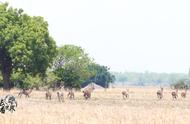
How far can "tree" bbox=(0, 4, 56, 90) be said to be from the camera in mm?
70000

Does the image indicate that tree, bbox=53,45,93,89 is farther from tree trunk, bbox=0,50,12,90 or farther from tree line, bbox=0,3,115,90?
tree trunk, bbox=0,50,12,90

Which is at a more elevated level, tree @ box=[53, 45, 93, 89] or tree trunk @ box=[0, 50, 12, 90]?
tree @ box=[53, 45, 93, 89]

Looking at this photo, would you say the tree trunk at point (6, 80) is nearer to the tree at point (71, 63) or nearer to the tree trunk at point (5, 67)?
the tree trunk at point (5, 67)

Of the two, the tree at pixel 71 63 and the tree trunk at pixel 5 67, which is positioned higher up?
the tree at pixel 71 63

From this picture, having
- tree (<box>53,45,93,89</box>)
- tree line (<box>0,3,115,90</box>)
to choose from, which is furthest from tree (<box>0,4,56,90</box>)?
tree (<box>53,45,93,89</box>)

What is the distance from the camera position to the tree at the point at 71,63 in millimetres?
101938

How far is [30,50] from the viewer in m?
71.1

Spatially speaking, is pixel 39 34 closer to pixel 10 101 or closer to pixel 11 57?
pixel 11 57

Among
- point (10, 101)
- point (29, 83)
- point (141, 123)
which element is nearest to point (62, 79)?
point (29, 83)

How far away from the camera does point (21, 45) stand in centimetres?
6956

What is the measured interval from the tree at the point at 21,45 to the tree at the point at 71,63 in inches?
1044

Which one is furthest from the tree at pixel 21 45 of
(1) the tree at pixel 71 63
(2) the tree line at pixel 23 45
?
(1) the tree at pixel 71 63

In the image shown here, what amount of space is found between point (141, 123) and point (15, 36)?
4981cm

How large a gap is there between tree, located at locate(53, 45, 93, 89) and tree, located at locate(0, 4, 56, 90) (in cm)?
2651
